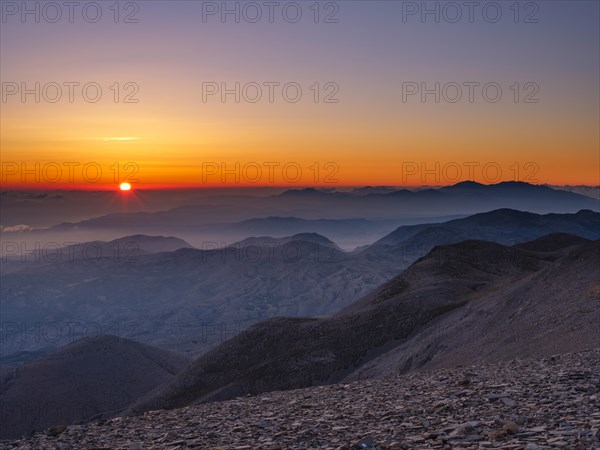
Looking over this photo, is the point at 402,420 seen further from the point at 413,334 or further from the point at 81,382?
the point at 81,382

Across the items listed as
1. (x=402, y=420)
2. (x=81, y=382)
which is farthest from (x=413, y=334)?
(x=81, y=382)

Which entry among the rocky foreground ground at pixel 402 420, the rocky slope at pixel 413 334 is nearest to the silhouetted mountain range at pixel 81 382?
the rocky slope at pixel 413 334

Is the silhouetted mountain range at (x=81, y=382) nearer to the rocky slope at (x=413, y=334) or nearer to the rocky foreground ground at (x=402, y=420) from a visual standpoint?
the rocky slope at (x=413, y=334)

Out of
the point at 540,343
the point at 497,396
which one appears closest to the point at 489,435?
the point at 497,396

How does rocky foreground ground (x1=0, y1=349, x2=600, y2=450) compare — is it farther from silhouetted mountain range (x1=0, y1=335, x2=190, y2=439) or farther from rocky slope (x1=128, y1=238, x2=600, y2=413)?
silhouetted mountain range (x1=0, y1=335, x2=190, y2=439)

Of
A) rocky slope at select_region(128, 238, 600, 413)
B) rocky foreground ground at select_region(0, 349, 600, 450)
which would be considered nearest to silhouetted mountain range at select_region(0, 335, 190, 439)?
rocky slope at select_region(128, 238, 600, 413)

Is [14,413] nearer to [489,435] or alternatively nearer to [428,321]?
[428,321]

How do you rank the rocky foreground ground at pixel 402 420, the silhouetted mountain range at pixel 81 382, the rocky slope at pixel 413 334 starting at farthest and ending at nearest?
the silhouetted mountain range at pixel 81 382, the rocky slope at pixel 413 334, the rocky foreground ground at pixel 402 420

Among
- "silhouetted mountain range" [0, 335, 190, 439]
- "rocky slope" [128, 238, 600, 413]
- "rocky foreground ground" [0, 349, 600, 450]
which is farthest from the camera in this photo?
"silhouetted mountain range" [0, 335, 190, 439]
